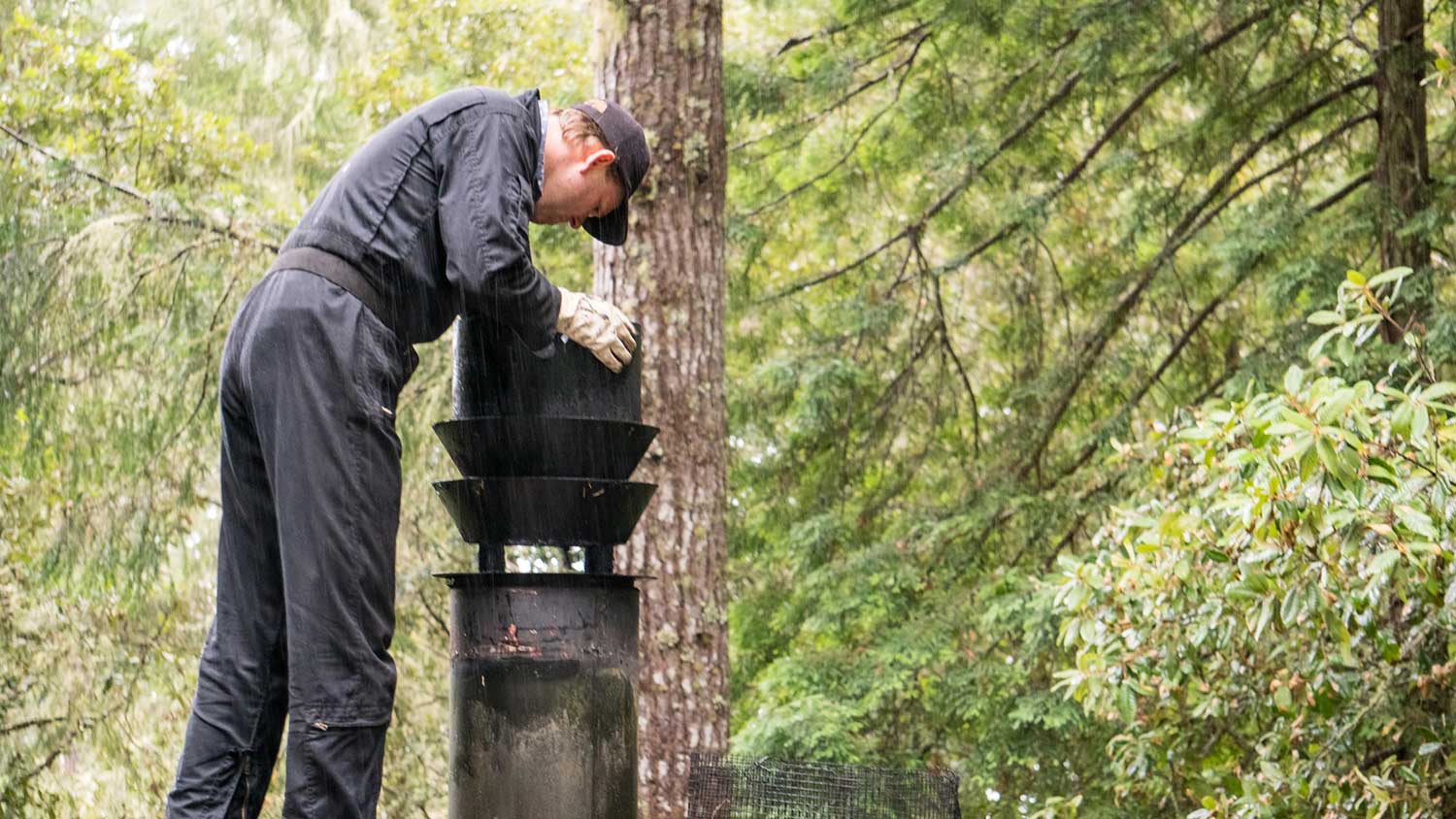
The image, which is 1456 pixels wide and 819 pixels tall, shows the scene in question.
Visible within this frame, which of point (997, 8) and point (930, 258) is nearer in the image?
point (997, 8)

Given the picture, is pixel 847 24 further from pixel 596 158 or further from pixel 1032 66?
pixel 596 158

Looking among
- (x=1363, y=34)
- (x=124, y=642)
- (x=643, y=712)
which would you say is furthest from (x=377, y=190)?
(x=1363, y=34)

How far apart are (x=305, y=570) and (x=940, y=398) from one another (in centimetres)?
522

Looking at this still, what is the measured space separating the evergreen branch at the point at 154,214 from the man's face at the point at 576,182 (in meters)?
3.23

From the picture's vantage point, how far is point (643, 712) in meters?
3.86

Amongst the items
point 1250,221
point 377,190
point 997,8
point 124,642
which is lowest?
point 124,642

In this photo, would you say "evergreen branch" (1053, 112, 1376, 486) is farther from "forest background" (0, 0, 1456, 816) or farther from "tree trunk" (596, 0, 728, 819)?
"tree trunk" (596, 0, 728, 819)

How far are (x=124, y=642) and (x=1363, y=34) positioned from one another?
23.5 feet

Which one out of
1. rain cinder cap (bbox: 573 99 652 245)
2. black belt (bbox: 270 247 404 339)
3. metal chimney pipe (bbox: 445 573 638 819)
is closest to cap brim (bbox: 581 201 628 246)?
rain cinder cap (bbox: 573 99 652 245)

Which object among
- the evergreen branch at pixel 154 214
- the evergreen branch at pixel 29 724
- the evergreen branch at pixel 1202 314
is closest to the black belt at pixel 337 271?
the evergreen branch at pixel 154 214

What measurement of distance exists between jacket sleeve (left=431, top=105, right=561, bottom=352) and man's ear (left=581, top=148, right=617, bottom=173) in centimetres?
17

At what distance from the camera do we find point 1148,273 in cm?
667

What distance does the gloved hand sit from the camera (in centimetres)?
288

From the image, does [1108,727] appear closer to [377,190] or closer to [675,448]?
[675,448]
